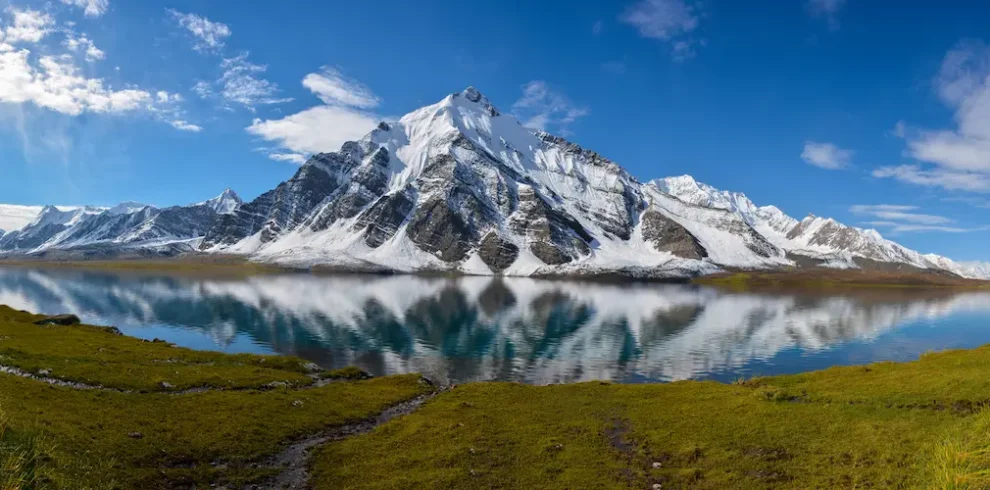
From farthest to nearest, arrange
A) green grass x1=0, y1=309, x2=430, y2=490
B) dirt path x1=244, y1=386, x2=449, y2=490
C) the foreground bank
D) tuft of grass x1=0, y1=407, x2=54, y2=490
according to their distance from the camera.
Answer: dirt path x1=244, y1=386, x2=449, y2=490
the foreground bank
green grass x1=0, y1=309, x2=430, y2=490
tuft of grass x1=0, y1=407, x2=54, y2=490

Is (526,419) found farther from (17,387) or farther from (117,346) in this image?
(117,346)

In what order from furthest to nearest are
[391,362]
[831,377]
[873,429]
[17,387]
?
[391,362] → [831,377] → [17,387] → [873,429]

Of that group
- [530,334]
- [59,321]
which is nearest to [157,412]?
[59,321]

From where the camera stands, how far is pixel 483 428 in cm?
3888

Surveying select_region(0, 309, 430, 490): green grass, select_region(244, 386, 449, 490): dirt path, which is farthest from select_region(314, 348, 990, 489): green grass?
select_region(0, 309, 430, 490): green grass

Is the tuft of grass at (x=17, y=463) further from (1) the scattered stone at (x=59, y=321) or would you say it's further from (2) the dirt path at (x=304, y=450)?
(1) the scattered stone at (x=59, y=321)

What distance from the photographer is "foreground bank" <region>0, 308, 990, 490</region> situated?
26750mm

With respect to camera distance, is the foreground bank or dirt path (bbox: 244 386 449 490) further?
dirt path (bbox: 244 386 449 490)

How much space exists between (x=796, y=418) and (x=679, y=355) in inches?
2585

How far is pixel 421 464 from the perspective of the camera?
101 ft

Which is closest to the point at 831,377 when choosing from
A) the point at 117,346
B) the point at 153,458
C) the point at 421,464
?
the point at 421,464

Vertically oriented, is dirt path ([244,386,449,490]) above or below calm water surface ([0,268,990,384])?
above

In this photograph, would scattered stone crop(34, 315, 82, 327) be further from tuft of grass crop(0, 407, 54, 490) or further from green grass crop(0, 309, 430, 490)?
tuft of grass crop(0, 407, 54, 490)

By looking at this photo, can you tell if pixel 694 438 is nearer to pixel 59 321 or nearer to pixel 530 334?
pixel 530 334
